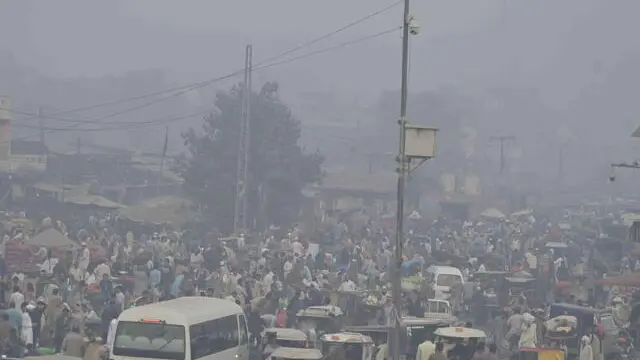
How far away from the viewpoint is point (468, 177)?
8312 centimetres

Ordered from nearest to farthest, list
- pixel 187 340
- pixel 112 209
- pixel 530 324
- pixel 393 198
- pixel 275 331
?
pixel 187 340 < pixel 275 331 < pixel 530 324 < pixel 112 209 < pixel 393 198

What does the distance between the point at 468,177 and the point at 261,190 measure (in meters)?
40.0

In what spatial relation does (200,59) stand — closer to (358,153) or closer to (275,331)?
(358,153)

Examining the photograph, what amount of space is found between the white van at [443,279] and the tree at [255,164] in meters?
18.9

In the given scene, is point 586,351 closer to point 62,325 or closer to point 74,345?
point 74,345

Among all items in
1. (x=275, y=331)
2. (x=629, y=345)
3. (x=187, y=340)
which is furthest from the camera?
(x=629, y=345)

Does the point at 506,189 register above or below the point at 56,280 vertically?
above

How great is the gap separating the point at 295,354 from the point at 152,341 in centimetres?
171

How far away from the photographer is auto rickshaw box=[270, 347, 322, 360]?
1458cm

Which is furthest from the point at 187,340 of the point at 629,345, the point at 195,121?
the point at 195,121

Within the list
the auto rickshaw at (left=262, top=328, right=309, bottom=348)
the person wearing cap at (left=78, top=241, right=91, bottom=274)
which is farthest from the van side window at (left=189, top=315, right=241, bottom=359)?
the person wearing cap at (left=78, top=241, right=91, bottom=274)

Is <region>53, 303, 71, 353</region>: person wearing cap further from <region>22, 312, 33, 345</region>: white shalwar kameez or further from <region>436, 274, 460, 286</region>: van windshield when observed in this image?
<region>436, 274, 460, 286</region>: van windshield

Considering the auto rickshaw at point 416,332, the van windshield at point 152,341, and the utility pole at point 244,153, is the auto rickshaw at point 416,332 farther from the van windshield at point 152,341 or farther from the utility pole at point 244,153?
the utility pole at point 244,153

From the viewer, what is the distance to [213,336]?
14867mm
